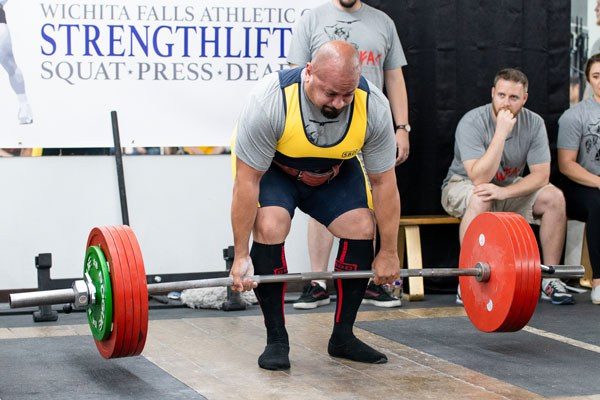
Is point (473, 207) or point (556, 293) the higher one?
point (473, 207)

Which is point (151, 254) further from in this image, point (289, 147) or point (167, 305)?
point (289, 147)

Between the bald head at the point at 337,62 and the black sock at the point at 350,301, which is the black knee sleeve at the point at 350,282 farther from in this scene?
the bald head at the point at 337,62

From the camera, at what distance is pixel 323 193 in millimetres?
3439

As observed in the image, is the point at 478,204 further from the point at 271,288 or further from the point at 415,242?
the point at 271,288

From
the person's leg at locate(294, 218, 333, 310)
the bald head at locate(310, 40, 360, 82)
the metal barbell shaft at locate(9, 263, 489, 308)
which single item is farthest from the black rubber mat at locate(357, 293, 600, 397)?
the bald head at locate(310, 40, 360, 82)

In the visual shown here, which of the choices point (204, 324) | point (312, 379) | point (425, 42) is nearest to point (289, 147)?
point (312, 379)

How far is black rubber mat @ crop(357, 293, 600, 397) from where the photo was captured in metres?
3.22

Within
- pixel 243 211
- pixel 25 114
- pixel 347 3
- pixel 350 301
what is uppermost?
pixel 347 3

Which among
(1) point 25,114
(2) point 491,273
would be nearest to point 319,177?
(2) point 491,273

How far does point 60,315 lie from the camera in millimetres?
4387

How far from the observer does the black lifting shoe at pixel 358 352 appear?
342 cm

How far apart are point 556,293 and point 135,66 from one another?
86.3 inches

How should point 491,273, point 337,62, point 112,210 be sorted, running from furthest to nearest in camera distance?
point 112,210, point 491,273, point 337,62

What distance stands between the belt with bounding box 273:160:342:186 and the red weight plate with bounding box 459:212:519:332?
0.61 meters
